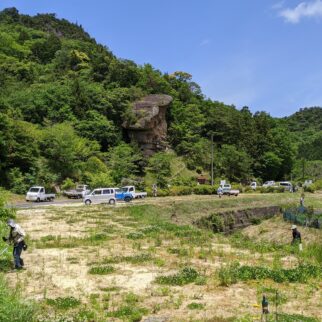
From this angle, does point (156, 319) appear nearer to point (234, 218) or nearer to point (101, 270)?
point (101, 270)

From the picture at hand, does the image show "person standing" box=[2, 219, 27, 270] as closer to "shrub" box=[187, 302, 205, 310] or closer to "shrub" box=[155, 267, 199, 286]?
"shrub" box=[155, 267, 199, 286]

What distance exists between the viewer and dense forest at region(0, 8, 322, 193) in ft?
166

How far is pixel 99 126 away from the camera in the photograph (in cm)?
6431

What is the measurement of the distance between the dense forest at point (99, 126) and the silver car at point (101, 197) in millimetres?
10670

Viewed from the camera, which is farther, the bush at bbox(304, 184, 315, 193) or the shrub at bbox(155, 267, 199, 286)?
the bush at bbox(304, 184, 315, 193)

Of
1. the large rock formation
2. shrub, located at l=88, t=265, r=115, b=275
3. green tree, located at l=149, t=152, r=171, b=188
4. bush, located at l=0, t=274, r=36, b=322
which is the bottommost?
shrub, located at l=88, t=265, r=115, b=275

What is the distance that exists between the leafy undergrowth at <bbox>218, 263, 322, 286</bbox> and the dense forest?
37.2 meters

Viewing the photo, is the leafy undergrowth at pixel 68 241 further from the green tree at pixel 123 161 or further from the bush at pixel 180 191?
the green tree at pixel 123 161

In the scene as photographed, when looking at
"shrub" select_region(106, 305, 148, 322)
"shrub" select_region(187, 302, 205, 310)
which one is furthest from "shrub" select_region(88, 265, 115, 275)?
"shrub" select_region(187, 302, 205, 310)

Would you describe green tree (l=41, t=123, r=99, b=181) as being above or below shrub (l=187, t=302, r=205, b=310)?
above

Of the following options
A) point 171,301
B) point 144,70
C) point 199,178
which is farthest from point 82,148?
point 171,301

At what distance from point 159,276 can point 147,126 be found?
2145 inches

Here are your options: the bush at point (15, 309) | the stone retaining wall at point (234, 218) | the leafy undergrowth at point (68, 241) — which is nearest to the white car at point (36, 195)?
the stone retaining wall at point (234, 218)

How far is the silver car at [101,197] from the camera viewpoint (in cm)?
3938
